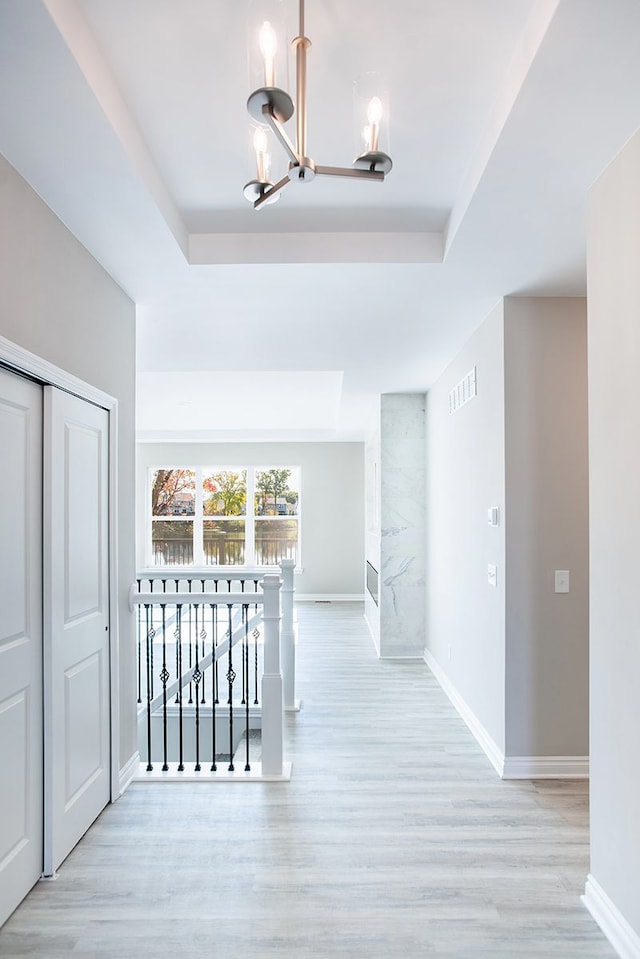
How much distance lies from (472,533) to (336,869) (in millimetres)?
2279

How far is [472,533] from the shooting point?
420 cm

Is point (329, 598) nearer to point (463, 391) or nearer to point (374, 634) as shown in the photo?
point (374, 634)

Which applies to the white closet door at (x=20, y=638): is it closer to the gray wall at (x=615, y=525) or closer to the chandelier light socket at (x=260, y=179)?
the chandelier light socket at (x=260, y=179)

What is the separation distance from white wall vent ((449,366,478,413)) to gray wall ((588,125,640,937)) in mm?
1782

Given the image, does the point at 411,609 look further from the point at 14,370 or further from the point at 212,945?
the point at 14,370

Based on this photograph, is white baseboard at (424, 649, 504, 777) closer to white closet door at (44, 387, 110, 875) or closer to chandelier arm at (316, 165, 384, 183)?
white closet door at (44, 387, 110, 875)

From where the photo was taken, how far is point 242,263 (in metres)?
2.95

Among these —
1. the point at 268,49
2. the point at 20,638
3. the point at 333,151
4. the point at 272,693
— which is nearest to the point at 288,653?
the point at 272,693

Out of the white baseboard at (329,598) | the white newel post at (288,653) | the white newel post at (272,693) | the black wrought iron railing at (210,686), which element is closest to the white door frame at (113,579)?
the black wrought iron railing at (210,686)

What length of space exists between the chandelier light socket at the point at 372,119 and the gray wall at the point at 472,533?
2.09 meters

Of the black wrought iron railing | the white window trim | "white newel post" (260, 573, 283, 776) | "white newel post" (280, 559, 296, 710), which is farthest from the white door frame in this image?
the white window trim

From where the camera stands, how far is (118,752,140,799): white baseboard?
3.21 meters

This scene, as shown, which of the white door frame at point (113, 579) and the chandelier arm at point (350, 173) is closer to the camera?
the chandelier arm at point (350, 173)

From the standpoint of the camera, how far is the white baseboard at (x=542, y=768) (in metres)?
3.36
